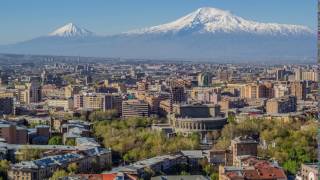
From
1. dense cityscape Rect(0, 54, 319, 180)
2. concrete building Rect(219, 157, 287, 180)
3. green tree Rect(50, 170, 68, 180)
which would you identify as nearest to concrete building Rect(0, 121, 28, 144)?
dense cityscape Rect(0, 54, 319, 180)

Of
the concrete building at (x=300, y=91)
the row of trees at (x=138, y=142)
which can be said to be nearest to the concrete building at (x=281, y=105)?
the concrete building at (x=300, y=91)

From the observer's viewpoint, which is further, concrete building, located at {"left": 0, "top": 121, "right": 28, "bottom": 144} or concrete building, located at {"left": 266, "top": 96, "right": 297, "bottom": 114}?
concrete building, located at {"left": 266, "top": 96, "right": 297, "bottom": 114}

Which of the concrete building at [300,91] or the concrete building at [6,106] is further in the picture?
the concrete building at [300,91]

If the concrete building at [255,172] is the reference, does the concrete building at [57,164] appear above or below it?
below

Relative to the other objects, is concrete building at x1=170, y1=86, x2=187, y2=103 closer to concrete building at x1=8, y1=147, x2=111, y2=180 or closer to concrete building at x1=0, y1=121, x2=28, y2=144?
concrete building at x1=0, y1=121, x2=28, y2=144

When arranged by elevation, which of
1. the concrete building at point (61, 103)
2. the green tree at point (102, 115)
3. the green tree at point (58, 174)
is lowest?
the concrete building at point (61, 103)

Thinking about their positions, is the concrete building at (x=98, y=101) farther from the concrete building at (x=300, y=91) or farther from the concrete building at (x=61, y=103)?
the concrete building at (x=300, y=91)
